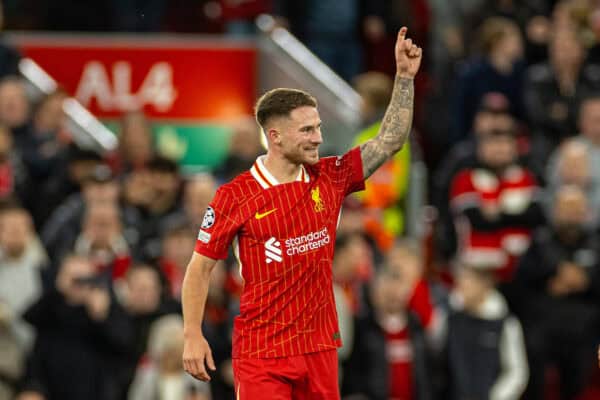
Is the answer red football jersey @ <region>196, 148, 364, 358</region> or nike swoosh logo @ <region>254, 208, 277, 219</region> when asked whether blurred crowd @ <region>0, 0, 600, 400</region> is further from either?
nike swoosh logo @ <region>254, 208, 277, 219</region>

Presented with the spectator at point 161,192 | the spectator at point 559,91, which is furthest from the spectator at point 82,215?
the spectator at point 559,91

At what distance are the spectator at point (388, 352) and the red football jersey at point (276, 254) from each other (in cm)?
424

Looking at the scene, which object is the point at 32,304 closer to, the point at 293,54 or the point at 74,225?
the point at 74,225

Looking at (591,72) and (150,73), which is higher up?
(150,73)

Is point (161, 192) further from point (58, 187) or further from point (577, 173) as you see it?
point (577, 173)

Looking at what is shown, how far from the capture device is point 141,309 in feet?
37.0

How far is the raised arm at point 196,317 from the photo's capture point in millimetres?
6895

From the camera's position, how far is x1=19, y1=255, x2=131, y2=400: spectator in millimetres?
11125

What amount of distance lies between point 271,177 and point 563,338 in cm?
524

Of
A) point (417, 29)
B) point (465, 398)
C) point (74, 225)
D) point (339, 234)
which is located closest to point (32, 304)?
point (74, 225)

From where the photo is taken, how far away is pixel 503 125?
12.2 m

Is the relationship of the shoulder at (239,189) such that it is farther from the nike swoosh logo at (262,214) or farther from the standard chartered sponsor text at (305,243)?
the standard chartered sponsor text at (305,243)

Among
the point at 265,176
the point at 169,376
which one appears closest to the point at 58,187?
the point at 169,376

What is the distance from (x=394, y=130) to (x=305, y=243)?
2.41 feet
